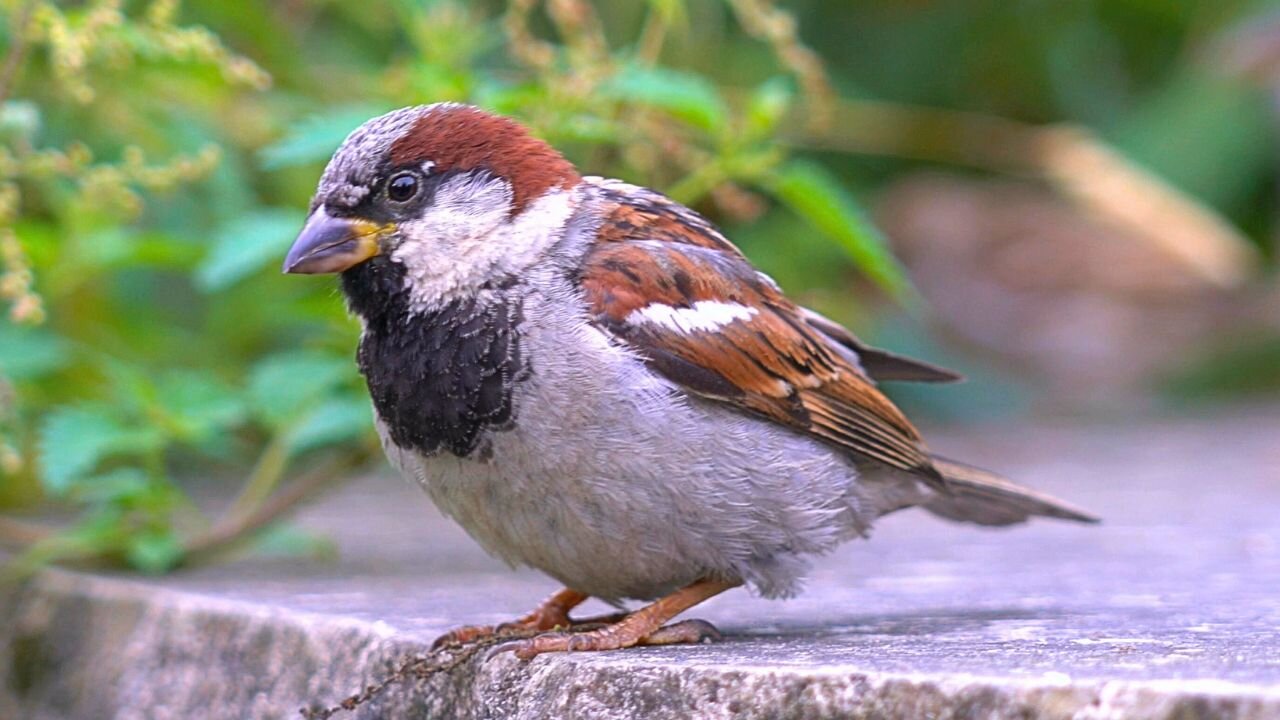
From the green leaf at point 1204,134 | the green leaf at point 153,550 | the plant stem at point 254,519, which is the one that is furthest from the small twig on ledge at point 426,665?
the green leaf at point 1204,134

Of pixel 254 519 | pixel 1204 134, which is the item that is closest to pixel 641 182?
pixel 254 519

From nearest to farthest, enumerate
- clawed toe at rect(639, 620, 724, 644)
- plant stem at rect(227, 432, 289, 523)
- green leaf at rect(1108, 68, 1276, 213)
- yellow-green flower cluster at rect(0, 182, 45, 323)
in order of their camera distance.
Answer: clawed toe at rect(639, 620, 724, 644) → yellow-green flower cluster at rect(0, 182, 45, 323) → plant stem at rect(227, 432, 289, 523) → green leaf at rect(1108, 68, 1276, 213)

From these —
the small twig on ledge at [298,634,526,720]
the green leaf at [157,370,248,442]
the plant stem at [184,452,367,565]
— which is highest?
the green leaf at [157,370,248,442]

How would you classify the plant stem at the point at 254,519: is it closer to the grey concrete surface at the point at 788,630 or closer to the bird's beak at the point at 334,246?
the grey concrete surface at the point at 788,630

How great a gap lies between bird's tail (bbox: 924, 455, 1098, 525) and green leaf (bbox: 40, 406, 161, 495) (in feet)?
4.55

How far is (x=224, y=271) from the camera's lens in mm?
2803

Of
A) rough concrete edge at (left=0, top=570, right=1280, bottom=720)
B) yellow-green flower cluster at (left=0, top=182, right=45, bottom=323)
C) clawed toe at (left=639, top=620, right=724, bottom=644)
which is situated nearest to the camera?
rough concrete edge at (left=0, top=570, right=1280, bottom=720)

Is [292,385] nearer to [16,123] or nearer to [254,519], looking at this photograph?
[254,519]

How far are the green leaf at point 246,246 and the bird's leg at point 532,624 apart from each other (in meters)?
0.82

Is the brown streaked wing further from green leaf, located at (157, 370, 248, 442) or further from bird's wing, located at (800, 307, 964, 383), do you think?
green leaf, located at (157, 370, 248, 442)

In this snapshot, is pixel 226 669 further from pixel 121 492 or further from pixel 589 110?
→ pixel 589 110

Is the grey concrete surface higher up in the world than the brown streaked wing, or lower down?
lower down

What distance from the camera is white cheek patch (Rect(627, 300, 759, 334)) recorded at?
2.38 metres

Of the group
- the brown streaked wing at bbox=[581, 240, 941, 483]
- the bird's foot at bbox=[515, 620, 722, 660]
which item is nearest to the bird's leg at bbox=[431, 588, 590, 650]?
the bird's foot at bbox=[515, 620, 722, 660]
